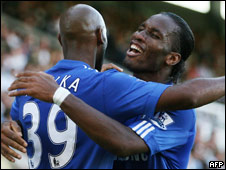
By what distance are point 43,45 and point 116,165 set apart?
5.49 metres

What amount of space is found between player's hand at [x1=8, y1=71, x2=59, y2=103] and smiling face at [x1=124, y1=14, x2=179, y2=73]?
0.83 meters

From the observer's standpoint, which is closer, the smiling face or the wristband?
the wristband

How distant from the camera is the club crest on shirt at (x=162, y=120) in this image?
104 inches

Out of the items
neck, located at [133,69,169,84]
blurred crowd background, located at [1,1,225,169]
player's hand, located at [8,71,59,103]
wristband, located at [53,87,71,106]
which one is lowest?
blurred crowd background, located at [1,1,225,169]

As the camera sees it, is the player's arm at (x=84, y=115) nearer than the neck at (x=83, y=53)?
Yes

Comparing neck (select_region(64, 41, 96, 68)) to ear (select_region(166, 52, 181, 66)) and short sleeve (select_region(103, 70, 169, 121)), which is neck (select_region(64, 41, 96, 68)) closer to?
short sleeve (select_region(103, 70, 169, 121))

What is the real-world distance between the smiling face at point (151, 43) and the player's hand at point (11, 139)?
88 centimetres

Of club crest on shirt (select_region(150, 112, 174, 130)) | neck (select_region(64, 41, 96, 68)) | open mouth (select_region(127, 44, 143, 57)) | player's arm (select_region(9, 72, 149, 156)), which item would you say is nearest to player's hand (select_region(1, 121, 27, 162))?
player's arm (select_region(9, 72, 149, 156))

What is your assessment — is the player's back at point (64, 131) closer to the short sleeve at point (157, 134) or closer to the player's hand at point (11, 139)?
the player's hand at point (11, 139)

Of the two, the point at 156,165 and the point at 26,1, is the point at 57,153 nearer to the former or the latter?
the point at 156,165

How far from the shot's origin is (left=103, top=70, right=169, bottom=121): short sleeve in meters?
2.40

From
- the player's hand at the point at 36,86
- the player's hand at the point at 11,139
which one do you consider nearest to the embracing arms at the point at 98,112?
the player's hand at the point at 36,86

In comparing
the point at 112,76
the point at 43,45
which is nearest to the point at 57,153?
the point at 112,76

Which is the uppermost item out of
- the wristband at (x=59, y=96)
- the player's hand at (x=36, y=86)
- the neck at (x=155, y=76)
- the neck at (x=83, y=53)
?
the neck at (x=83, y=53)
